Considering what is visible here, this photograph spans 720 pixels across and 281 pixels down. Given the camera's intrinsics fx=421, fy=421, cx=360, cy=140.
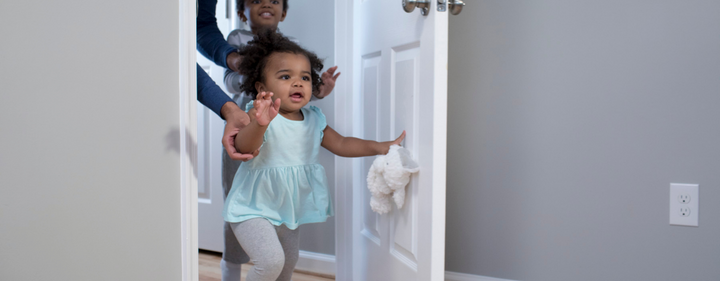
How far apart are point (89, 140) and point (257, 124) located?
0.32 metres

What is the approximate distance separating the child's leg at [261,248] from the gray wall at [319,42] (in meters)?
0.60

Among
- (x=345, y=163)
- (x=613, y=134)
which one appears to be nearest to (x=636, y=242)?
(x=613, y=134)

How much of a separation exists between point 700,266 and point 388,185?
38.3 inches

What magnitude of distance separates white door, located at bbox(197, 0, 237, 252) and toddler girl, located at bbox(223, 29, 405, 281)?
2.47ft

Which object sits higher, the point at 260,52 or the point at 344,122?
the point at 260,52

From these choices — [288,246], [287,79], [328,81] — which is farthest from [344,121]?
[288,246]

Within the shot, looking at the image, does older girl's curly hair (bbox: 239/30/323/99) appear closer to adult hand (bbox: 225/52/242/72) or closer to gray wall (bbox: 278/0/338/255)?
adult hand (bbox: 225/52/242/72)

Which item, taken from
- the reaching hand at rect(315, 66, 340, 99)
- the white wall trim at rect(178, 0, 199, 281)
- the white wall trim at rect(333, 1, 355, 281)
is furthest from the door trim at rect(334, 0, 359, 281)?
the white wall trim at rect(178, 0, 199, 281)

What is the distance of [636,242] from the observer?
1.28m

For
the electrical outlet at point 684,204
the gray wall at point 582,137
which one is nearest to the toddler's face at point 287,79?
the gray wall at point 582,137

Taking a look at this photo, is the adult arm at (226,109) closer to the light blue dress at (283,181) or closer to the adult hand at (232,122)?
the adult hand at (232,122)

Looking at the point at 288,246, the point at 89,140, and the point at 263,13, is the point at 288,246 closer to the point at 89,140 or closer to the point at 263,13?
the point at 89,140

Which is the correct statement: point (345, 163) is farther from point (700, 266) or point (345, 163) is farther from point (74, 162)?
point (700, 266)

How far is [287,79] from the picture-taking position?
1149 millimetres
